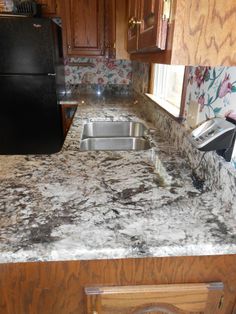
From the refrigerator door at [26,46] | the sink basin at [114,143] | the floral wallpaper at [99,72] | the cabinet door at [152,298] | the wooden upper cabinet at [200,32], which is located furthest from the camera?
the floral wallpaper at [99,72]

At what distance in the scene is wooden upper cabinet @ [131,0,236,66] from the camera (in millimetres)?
473

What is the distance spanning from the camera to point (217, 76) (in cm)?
80

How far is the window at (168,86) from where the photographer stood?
4.59 ft

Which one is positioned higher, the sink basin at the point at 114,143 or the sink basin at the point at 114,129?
the sink basin at the point at 114,129

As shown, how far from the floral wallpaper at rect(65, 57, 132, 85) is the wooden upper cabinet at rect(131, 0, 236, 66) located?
255 centimetres

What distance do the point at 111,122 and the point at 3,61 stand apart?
1.09 m

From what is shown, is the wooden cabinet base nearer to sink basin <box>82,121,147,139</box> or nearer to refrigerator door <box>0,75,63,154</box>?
sink basin <box>82,121,147,139</box>

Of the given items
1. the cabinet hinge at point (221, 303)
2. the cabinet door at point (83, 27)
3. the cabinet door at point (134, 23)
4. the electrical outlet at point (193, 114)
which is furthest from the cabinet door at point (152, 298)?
the cabinet door at point (83, 27)

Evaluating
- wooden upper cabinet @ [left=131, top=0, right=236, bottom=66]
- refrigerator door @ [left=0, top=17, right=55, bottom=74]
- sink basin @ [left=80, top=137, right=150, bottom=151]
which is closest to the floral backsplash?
wooden upper cabinet @ [left=131, top=0, right=236, bottom=66]

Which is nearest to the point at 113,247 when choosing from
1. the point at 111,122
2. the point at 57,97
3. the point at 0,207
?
the point at 0,207

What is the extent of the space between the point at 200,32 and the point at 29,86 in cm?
186

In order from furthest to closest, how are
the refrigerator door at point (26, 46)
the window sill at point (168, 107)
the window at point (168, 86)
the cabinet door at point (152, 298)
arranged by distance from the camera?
the refrigerator door at point (26, 46) < the window at point (168, 86) < the window sill at point (168, 107) < the cabinet door at point (152, 298)

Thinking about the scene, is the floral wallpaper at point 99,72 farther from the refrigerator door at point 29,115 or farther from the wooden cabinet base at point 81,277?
the wooden cabinet base at point 81,277

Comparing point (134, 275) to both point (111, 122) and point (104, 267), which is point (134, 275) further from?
point (111, 122)
